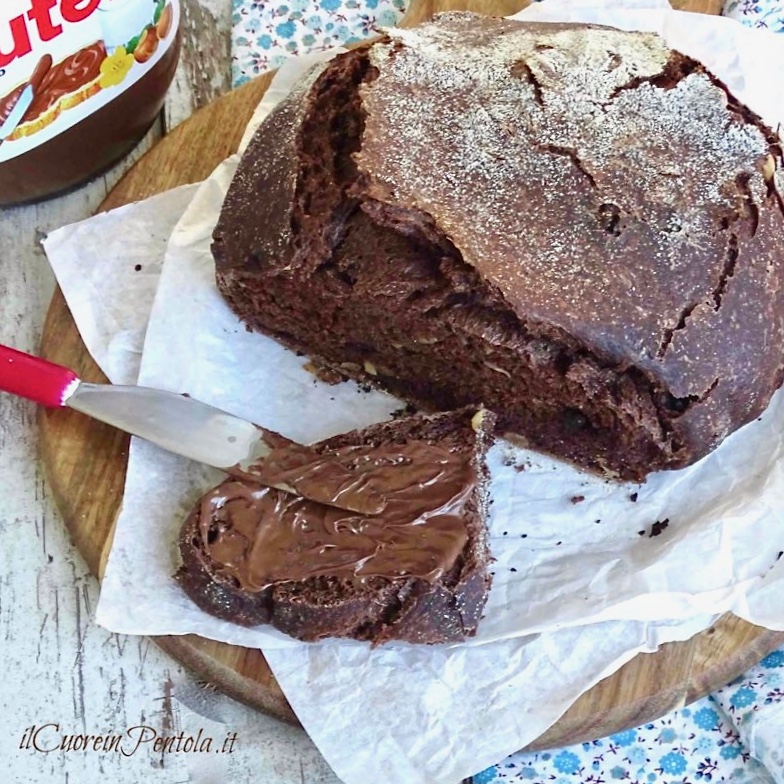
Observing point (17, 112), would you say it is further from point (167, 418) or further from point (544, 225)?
point (544, 225)

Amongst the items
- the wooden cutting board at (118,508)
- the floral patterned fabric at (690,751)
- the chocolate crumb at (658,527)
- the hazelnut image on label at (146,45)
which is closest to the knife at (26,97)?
the hazelnut image on label at (146,45)

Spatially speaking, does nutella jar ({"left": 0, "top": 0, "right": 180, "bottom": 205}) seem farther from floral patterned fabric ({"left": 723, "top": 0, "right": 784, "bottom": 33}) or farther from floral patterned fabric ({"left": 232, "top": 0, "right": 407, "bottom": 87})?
floral patterned fabric ({"left": 723, "top": 0, "right": 784, "bottom": 33})

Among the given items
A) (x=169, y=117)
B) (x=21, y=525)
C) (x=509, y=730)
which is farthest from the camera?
(x=169, y=117)

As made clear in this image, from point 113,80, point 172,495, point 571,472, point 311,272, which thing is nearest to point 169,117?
point 113,80

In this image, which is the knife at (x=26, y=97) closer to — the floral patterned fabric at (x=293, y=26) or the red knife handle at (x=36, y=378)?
the red knife handle at (x=36, y=378)

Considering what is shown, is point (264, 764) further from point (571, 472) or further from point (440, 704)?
point (571, 472)

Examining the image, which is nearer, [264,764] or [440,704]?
[440,704]
